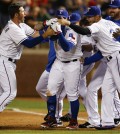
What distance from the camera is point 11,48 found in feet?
32.2

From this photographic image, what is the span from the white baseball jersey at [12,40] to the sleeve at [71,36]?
2.30 feet

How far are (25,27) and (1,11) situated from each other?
642 centimetres

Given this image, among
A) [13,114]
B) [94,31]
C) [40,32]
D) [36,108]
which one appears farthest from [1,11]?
[94,31]

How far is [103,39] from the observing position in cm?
970

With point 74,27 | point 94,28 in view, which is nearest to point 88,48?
point 94,28

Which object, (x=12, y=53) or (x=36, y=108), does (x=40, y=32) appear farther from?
(x=36, y=108)

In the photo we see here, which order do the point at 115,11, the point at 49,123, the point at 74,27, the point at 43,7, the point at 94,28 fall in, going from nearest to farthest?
the point at 74,27, the point at 94,28, the point at 49,123, the point at 115,11, the point at 43,7

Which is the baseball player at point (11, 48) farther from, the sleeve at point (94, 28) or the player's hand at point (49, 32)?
the sleeve at point (94, 28)

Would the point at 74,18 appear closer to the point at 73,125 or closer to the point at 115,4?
the point at 115,4

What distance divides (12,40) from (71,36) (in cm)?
102

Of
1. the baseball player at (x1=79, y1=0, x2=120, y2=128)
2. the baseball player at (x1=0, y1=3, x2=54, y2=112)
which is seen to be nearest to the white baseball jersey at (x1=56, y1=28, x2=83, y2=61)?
the baseball player at (x1=0, y1=3, x2=54, y2=112)

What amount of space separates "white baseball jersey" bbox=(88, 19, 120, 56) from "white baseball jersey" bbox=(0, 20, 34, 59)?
4.12 feet

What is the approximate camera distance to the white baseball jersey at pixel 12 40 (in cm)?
968

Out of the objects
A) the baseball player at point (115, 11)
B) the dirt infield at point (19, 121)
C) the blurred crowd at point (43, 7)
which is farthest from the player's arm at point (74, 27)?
the blurred crowd at point (43, 7)
